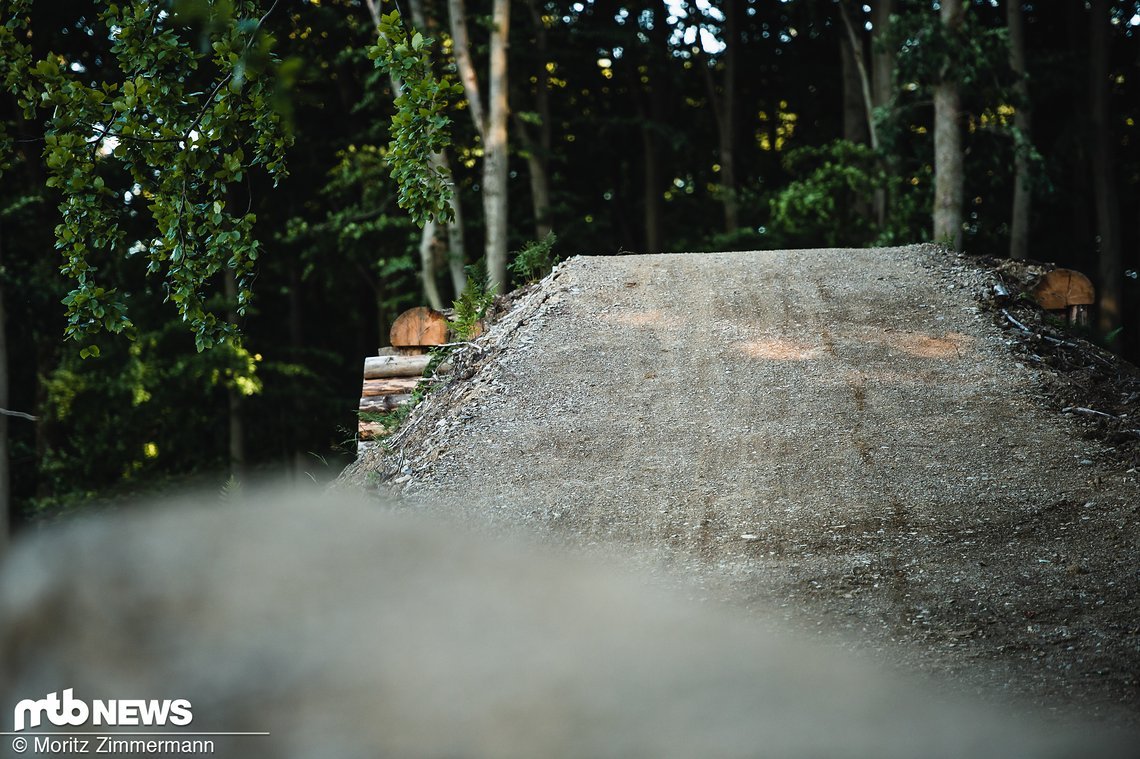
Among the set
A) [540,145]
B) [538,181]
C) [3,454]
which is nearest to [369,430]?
[3,454]

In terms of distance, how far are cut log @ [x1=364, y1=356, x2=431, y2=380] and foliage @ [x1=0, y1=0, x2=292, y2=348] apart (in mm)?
3617

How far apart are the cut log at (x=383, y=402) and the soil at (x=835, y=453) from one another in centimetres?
63

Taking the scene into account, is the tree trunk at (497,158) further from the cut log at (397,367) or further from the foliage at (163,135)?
the foliage at (163,135)

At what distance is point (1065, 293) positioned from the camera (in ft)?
28.9

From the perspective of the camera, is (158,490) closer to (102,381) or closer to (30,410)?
(102,381)

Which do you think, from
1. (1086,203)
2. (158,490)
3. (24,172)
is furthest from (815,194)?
(24,172)

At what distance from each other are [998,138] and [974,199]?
13.7 ft

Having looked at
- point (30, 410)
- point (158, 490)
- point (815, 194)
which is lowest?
point (158, 490)

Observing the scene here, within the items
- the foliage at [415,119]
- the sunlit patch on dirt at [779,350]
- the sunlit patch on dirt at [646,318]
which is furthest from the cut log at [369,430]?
the foliage at [415,119]

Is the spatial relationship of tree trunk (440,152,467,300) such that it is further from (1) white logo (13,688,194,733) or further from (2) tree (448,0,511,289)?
(1) white logo (13,688,194,733)

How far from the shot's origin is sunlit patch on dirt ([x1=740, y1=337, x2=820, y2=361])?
797cm

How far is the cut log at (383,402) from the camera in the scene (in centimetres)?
899

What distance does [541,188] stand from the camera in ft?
63.3

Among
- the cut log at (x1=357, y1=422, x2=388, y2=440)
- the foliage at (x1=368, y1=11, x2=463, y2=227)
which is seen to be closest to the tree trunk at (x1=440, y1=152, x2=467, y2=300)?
the cut log at (x1=357, y1=422, x2=388, y2=440)
